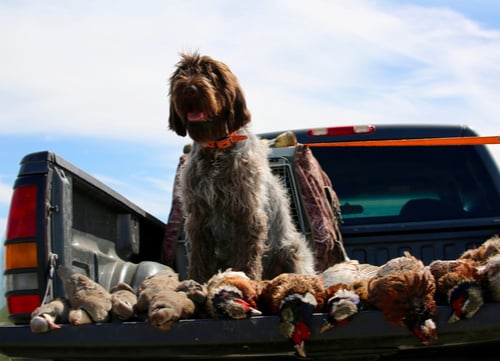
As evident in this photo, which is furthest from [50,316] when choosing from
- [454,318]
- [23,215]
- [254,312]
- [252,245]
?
[252,245]

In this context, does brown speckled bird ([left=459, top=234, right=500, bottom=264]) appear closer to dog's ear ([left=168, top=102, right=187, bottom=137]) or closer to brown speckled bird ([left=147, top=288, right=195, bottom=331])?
brown speckled bird ([left=147, top=288, right=195, bottom=331])

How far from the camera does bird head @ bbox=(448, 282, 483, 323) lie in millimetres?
2502

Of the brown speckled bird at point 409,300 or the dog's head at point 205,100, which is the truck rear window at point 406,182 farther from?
the brown speckled bird at point 409,300

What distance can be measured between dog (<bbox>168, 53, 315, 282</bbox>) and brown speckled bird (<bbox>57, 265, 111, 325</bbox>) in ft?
5.99

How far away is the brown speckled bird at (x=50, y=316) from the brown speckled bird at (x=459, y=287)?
1.29m

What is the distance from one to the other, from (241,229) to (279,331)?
238 cm

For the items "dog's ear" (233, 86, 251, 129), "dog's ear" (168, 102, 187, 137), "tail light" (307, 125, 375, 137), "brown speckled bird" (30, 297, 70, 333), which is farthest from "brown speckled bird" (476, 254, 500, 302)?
"dog's ear" (168, 102, 187, 137)

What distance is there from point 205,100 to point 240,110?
0.31 m

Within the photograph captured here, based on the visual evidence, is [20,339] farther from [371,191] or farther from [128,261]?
[371,191]

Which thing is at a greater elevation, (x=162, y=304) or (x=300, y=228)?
(x=300, y=228)

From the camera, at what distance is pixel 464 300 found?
2516 millimetres

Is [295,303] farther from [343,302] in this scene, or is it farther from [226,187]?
[226,187]

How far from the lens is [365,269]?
355 cm

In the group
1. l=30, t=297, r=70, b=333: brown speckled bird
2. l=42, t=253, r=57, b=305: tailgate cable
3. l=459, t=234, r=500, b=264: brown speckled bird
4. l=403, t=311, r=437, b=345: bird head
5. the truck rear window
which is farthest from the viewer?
the truck rear window
